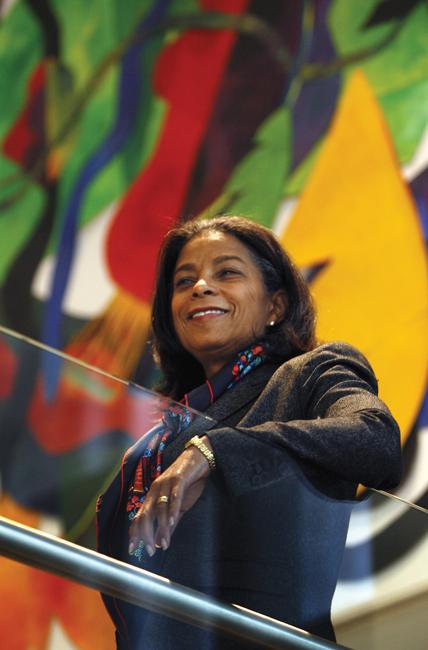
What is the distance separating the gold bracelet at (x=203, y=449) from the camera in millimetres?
989

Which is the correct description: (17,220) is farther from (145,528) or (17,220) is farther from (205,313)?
(145,528)

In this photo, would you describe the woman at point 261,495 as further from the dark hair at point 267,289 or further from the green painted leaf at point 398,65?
the green painted leaf at point 398,65

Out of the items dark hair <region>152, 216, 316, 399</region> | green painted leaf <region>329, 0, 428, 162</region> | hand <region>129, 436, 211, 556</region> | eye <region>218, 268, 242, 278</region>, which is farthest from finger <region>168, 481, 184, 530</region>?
green painted leaf <region>329, 0, 428, 162</region>

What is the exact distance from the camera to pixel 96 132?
4027mm

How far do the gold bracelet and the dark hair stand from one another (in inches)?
17.2

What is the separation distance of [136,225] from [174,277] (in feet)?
7.53

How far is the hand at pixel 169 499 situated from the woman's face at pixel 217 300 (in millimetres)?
478

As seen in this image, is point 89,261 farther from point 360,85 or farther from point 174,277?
point 174,277

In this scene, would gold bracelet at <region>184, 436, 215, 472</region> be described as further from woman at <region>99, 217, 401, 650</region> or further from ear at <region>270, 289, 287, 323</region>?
ear at <region>270, 289, 287, 323</region>

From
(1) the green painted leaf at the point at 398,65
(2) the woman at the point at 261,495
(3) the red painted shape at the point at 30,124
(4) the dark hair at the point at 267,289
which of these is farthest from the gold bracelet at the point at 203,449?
(3) the red painted shape at the point at 30,124

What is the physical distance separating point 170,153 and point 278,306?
8.06ft

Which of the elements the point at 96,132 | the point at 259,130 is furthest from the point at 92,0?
the point at 259,130

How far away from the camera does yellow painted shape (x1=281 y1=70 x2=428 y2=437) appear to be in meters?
3.24

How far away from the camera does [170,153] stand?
3908mm
